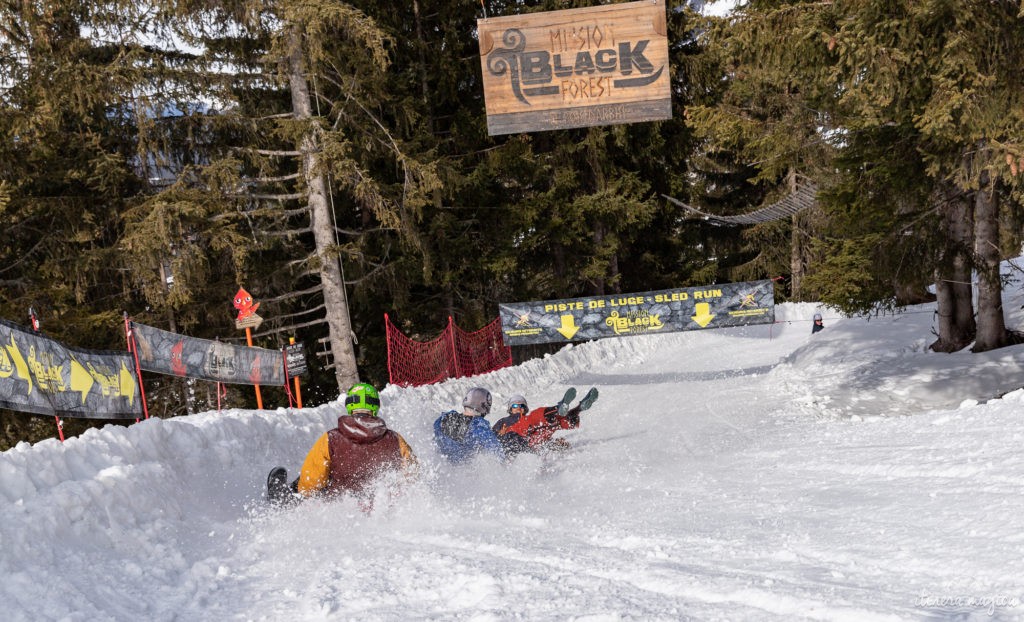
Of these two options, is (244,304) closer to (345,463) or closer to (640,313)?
(345,463)

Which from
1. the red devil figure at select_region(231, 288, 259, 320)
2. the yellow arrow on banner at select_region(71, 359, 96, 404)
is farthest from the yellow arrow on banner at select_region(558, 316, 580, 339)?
the yellow arrow on banner at select_region(71, 359, 96, 404)

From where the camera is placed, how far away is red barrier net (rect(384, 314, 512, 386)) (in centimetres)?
1526

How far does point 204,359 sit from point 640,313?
9.53 m

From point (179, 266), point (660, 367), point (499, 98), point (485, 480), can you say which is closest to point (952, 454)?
point (485, 480)

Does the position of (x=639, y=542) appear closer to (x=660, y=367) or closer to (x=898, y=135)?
(x=898, y=135)

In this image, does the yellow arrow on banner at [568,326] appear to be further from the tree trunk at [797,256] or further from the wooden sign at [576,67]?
the tree trunk at [797,256]

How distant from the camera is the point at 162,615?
159 inches

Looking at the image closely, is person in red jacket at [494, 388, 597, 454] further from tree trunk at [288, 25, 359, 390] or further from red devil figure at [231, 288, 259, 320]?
tree trunk at [288, 25, 359, 390]

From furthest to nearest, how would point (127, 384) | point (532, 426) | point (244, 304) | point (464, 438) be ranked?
point (244, 304) < point (127, 384) < point (532, 426) < point (464, 438)

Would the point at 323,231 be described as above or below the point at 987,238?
above

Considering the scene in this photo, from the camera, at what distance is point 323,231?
47.9 ft

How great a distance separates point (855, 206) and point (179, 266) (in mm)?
11141

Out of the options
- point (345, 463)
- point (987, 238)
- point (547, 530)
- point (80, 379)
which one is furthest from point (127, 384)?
point (987, 238)

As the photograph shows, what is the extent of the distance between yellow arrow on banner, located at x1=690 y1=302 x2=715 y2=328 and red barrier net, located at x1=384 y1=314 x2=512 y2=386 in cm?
524
